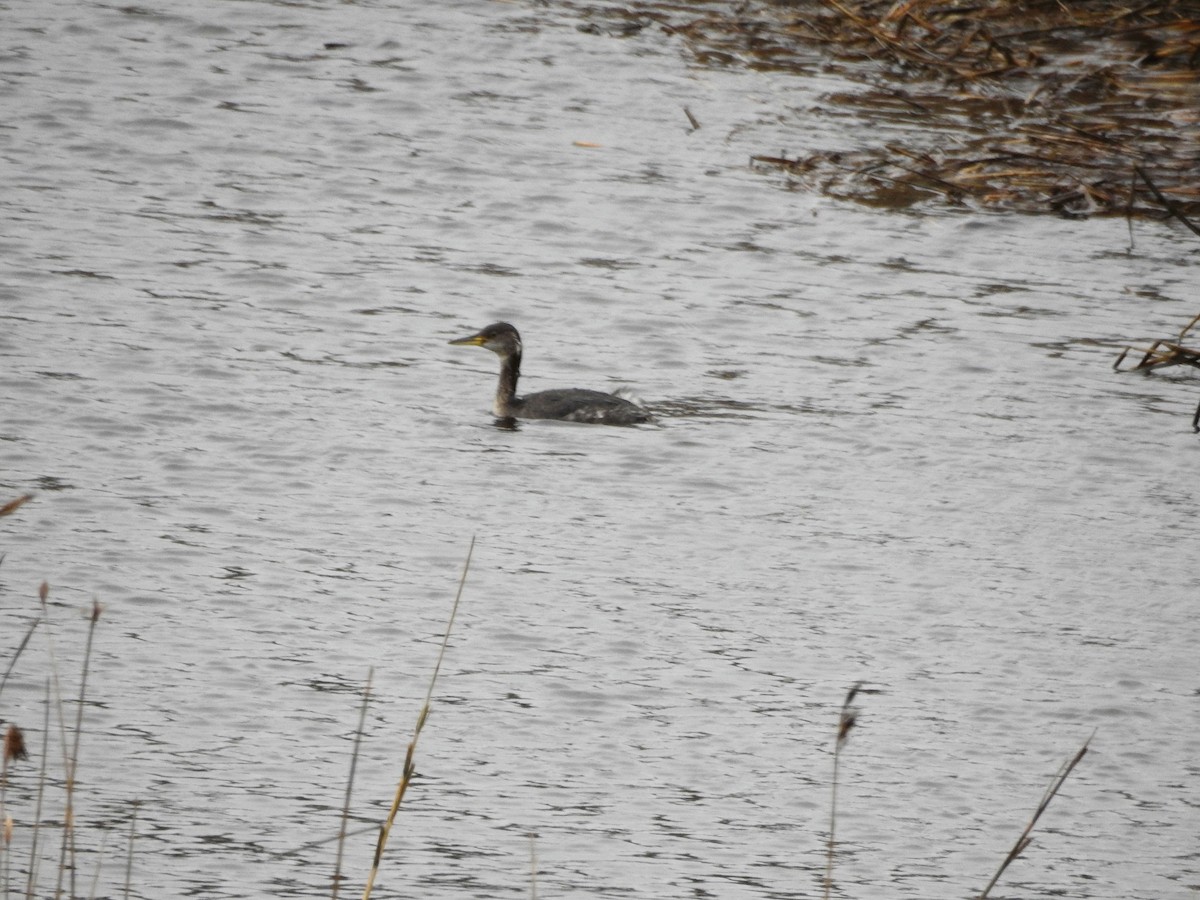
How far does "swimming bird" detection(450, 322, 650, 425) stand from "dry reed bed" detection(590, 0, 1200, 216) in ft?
15.2

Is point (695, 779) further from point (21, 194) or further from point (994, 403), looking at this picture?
point (21, 194)

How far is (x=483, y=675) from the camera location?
7023 mm

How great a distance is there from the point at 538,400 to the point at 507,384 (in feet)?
0.86

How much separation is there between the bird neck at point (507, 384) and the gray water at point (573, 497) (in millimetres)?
119

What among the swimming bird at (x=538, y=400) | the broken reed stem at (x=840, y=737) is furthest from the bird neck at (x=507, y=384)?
the broken reed stem at (x=840, y=737)

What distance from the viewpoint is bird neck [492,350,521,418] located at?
10.7 m

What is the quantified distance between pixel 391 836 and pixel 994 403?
597 cm

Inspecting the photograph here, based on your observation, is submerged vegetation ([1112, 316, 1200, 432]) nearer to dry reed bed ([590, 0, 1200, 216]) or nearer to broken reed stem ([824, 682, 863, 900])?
dry reed bed ([590, 0, 1200, 216])

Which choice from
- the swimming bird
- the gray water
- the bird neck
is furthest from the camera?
the bird neck

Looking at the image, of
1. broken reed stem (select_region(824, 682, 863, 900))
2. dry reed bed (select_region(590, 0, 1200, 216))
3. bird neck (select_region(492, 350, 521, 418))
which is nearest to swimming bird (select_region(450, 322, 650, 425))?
bird neck (select_region(492, 350, 521, 418))

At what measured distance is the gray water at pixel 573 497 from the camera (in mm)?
6098

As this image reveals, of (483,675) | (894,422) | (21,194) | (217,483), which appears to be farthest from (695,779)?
(21,194)

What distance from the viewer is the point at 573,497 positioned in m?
9.30

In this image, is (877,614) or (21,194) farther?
(21,194)
